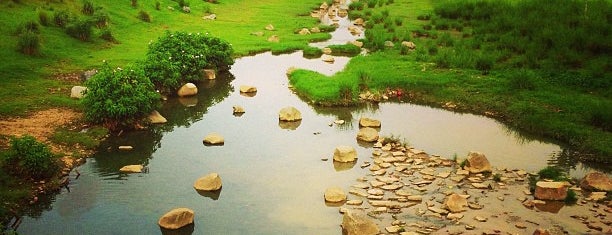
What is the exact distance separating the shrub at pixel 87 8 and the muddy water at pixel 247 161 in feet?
41.1

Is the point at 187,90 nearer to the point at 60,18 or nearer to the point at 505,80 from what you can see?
the point at 60,18

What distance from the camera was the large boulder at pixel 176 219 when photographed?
1484 centimetres

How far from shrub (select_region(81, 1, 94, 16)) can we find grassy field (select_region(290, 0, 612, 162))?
15929mm

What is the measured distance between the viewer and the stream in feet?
50.4

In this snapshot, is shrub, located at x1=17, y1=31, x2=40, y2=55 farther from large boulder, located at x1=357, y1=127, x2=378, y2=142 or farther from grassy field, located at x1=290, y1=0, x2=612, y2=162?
large boulder, located at x1=357, y1=127, x2=378, y2=142

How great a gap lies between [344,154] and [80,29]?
2040cm

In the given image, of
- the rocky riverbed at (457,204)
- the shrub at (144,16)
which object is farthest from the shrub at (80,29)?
the rocky riverbed at (457,204)

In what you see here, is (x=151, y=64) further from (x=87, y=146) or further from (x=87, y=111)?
(x=87, y=146)

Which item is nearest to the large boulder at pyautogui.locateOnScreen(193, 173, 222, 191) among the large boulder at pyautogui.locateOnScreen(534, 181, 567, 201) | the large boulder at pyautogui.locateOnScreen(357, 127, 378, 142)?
the large boulder at pyautogui.locateOnScreen(357, 127, 378, 142)

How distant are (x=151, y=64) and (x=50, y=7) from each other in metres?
12.8

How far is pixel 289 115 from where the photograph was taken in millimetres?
23641

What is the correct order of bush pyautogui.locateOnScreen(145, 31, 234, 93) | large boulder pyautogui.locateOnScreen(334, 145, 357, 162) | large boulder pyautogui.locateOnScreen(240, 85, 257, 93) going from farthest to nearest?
large boulder pyautogui.locateOnScreen(240, 85, 257, 93), bush pyautogui.locateOnScreen(145, 31, 234, 93), large boulder pyautogui.locateOnScreen(334, 145, 357, 162)

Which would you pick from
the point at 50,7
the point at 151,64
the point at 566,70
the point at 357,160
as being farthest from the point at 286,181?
the point at 50,7

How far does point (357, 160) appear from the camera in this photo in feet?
64.4
